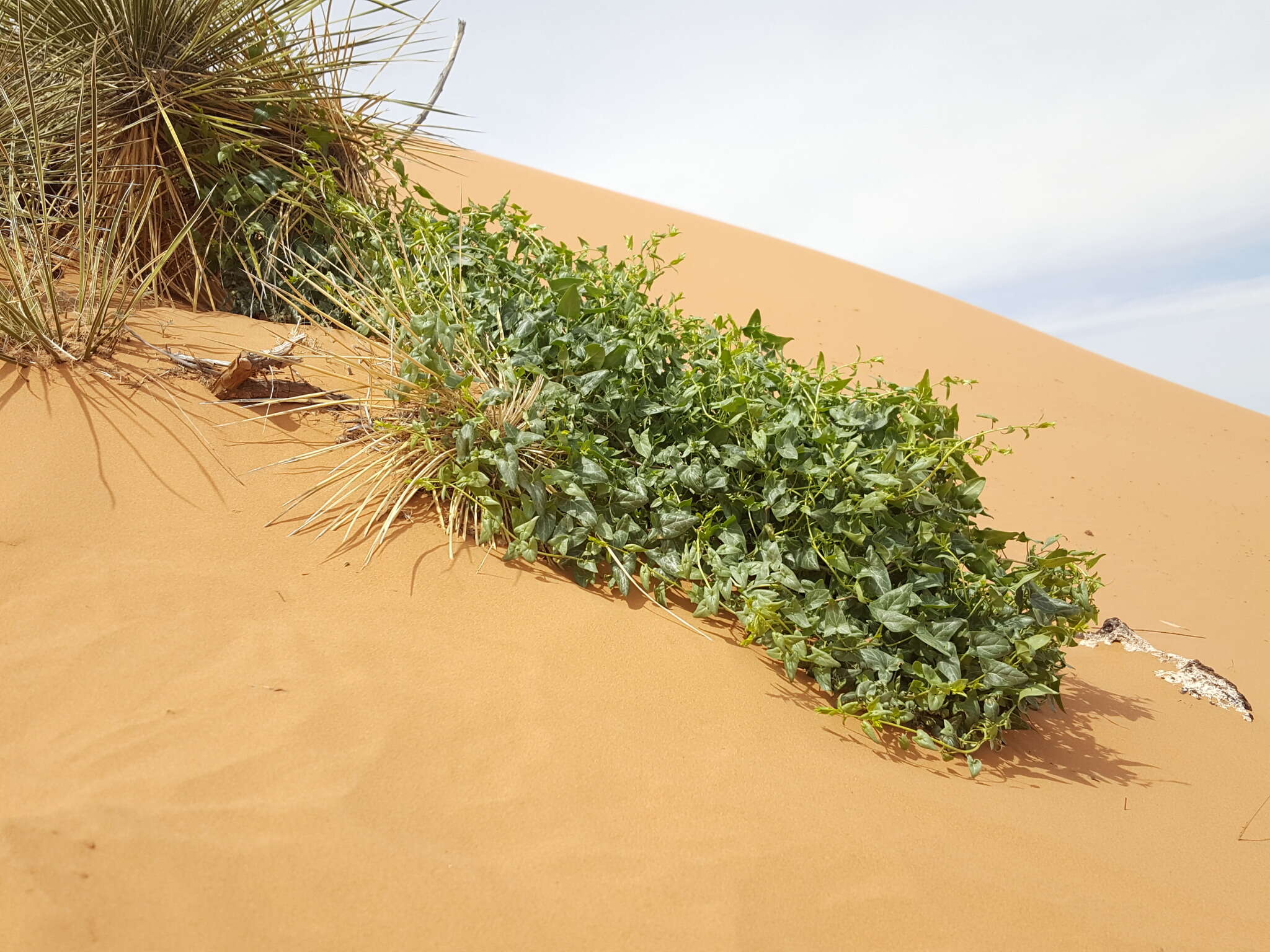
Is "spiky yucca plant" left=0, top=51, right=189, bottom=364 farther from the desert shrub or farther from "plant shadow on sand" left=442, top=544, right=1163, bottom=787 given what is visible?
"plant shadow on sand" left=442, top=544, right=1163, bottom=787

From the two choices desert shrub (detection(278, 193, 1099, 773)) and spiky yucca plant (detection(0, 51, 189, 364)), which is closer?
desert shrub (detection(278, 193, 1099, 773))

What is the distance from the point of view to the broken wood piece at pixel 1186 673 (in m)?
2.83

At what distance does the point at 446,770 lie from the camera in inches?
62.3

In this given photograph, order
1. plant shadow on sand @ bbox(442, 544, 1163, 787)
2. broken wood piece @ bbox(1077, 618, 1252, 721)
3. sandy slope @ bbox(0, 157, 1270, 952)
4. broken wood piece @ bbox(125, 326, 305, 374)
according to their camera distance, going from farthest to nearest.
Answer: broken wood piece @ bbox(1077, 618, 1252, 721) < broken wood piece @ bbox(125, 326, 305, 374) < plant shadow on sand @ bbox(442, 544, 1163, 787) < sandy slope @ bbox(0, 157, 1270, 952)

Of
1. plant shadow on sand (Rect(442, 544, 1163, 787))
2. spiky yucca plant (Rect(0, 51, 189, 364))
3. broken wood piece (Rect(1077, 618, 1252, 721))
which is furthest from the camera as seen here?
broken wood piece (Rect(1077, 618, 1252, 721))

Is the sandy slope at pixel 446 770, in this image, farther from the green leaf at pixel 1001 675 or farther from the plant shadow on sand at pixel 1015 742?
the green leaf at pixel 1001 675

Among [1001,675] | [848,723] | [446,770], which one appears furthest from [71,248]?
[1001,675]

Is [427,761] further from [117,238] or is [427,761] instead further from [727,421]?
[117,238]

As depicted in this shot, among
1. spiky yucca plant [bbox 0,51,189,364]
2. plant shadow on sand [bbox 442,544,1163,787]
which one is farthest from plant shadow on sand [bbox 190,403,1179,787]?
spiky yucca plant [bbox 0,51,189,364]

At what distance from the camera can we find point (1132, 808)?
6.62 feet

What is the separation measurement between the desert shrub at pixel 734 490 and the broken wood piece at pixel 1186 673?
949 millimetres

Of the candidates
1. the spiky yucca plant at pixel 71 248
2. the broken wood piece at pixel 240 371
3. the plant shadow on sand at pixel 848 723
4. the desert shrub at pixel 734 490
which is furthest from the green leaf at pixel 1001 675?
the spiky yucca plant at pixel 71 248

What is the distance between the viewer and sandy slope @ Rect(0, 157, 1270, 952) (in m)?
1.33

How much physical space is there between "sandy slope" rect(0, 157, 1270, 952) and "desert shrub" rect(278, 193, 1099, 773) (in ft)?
0.45
